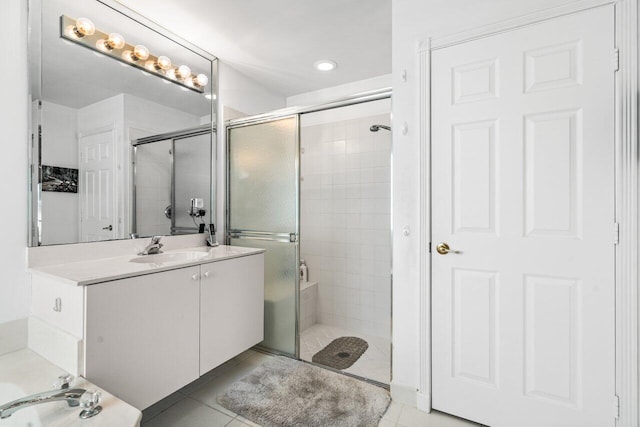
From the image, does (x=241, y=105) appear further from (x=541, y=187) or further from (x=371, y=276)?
(x=541, y=187)

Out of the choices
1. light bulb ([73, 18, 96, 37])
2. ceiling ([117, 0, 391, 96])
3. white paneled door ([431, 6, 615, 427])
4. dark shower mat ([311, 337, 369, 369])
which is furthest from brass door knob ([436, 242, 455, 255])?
light bulb ([73, 18, 96, 37])

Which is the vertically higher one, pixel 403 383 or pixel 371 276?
pixel 371 276

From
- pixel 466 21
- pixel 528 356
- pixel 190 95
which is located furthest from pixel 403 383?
pixel 190 95

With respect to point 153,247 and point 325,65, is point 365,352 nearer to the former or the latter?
point 153,247

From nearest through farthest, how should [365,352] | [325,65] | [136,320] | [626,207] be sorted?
[626,207]
[136,320]
[365,352]
[325,65]

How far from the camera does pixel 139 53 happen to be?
2.02m

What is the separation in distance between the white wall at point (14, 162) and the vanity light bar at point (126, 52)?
0.70 ft

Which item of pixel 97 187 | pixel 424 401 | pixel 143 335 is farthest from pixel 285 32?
pixel 424 401

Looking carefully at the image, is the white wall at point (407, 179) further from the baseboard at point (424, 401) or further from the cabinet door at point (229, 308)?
the cabinet door at point (229, 308)

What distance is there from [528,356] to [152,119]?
2700 mm

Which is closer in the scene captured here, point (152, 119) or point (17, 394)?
point (17, 394)

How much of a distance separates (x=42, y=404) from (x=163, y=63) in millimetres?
2105

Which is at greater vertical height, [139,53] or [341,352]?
[139,53]

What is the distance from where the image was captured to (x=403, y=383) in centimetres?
179
